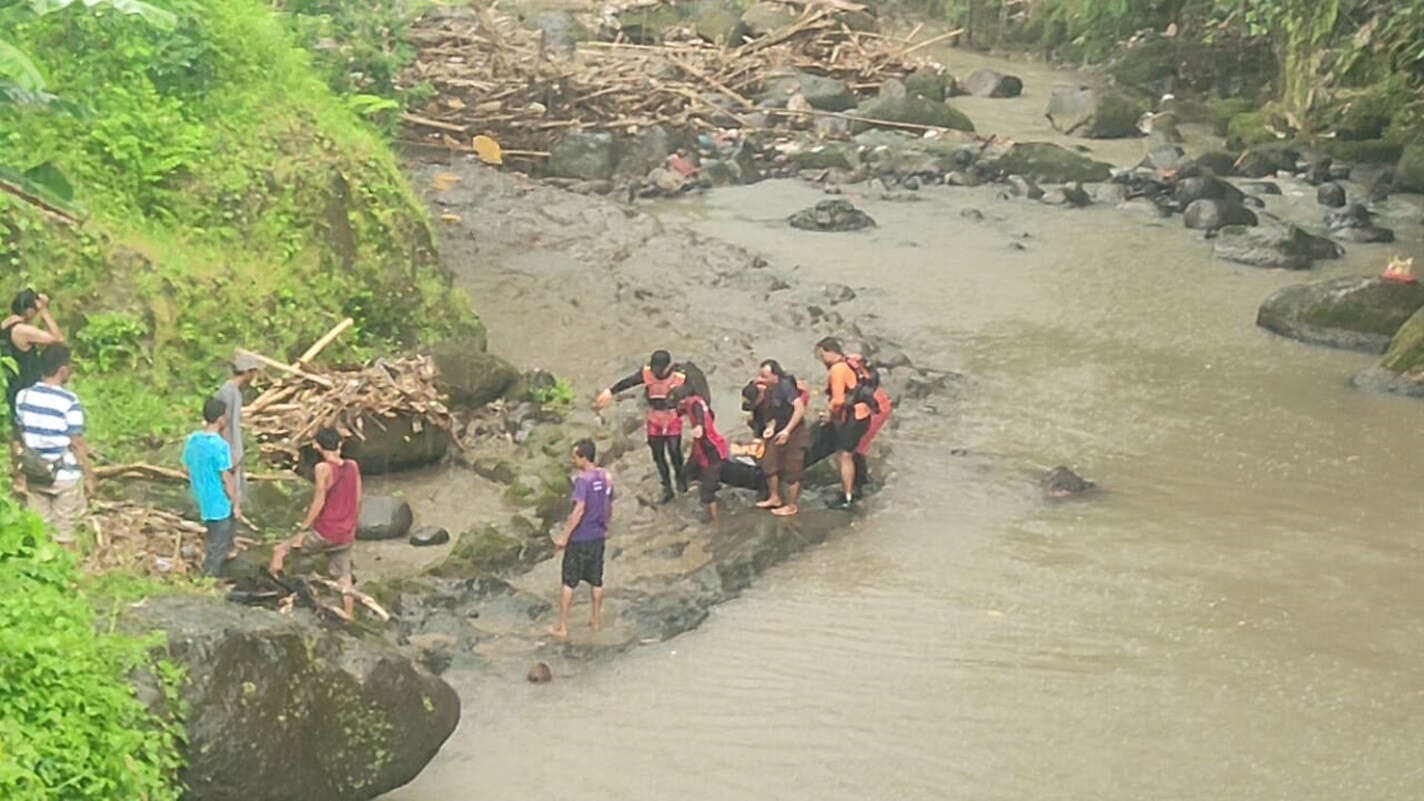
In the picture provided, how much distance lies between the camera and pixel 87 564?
9961 millimetres

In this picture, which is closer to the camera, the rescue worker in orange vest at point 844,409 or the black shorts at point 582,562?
the black shorts at point 582,562

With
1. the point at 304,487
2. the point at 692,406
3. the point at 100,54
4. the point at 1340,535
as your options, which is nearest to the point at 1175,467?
the point at 1340,535

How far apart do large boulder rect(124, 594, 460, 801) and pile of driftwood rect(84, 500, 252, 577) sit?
5.88ft

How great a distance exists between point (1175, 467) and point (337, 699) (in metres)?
9.50

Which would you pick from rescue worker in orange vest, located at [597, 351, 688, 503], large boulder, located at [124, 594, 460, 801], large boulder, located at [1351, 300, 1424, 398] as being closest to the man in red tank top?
large boulder, located at [124, 594, 460, 801]

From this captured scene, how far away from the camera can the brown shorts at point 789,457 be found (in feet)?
46.5

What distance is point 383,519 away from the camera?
13461mm

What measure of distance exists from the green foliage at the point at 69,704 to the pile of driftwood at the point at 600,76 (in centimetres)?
2101

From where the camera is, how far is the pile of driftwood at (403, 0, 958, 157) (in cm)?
2912

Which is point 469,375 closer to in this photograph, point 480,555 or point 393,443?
point 393,443

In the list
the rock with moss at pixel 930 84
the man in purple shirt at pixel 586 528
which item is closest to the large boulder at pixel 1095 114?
the rock with moss at pixel 930 84

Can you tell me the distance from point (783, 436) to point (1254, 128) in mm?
20666

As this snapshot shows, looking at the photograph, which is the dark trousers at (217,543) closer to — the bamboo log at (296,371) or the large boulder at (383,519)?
the large boulder at (383,519)

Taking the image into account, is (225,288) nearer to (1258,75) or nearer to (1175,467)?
(1175,467)
